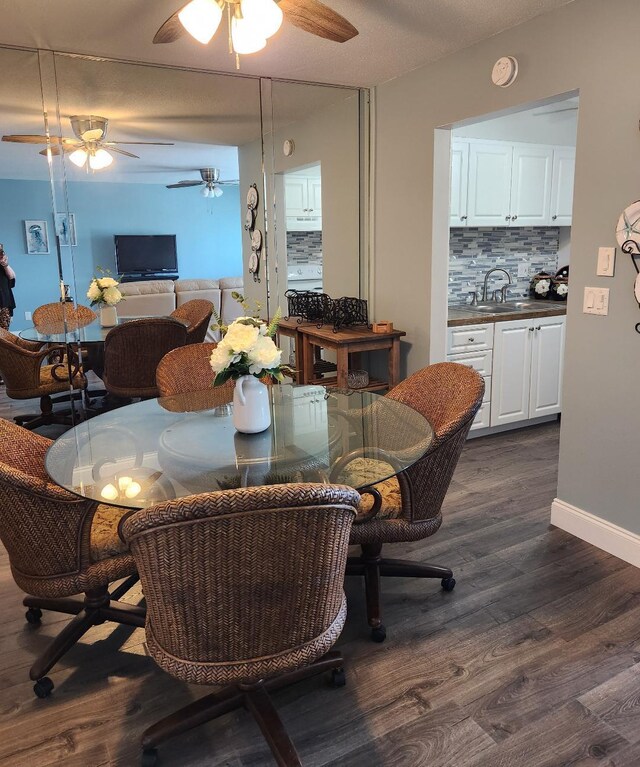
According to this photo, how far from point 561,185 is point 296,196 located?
6.79 feet

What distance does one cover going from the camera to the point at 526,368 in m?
4.25

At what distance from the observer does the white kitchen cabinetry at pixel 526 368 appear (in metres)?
4.14

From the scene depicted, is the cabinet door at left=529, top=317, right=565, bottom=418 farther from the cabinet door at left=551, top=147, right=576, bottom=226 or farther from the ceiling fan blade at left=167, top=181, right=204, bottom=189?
the ceiling fan blade at left=167, top=181, right=204, bottom=189

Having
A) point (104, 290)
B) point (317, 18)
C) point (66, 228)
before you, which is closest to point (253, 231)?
point (104, 290)

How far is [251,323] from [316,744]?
1.27 meters

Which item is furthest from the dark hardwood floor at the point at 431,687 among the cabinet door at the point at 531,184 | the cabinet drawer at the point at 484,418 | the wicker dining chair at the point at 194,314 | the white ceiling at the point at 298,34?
the cabinet door at the point at 531,184

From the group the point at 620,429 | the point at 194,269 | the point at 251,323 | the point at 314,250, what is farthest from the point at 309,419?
the point at 314,250

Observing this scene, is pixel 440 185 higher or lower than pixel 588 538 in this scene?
higher

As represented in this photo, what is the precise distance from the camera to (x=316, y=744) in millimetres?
1703

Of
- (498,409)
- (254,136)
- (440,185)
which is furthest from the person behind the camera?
(498,409)

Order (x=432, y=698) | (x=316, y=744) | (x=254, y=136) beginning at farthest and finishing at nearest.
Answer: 1. (x=254, y=136)
2. (x=432, y=698)
3. (x=316, y=744)

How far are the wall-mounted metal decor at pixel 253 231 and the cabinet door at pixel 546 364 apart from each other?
76.0 inches

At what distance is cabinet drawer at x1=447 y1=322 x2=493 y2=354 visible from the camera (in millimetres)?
3929

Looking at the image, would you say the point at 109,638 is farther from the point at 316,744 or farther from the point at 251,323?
the point at 251,323
